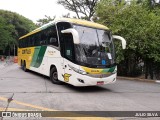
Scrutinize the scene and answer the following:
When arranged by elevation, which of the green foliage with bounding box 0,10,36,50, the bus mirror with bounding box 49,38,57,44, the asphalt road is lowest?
the asphalt road

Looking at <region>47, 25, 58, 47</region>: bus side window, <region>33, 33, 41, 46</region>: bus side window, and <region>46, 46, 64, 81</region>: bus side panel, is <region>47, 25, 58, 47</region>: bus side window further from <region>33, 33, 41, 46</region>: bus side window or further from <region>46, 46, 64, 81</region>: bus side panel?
<region>33, 33, 41, 46</region>: bus side window

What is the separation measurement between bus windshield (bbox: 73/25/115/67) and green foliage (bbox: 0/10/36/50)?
4338 centimetres

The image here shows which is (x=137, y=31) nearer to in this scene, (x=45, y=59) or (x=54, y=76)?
(x=45, y=59)

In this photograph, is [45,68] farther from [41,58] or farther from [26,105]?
[26,105]

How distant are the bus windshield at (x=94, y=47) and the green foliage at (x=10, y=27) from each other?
1708 inches

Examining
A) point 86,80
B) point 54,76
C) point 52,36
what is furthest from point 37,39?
point 86,80

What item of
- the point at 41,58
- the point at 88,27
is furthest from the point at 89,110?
the point at 41,58

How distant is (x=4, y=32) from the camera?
52219 millimetres

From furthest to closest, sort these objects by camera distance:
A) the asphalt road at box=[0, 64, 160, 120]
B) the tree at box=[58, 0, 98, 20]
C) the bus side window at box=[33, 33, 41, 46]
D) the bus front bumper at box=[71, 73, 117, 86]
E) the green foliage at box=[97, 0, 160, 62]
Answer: the tree at box=[58, 0, 98, 20] → the green foliage at box=[97, 0, 160, 62] → the bus side window at box=[33, 33, 41, 46] → the bus front bumper at box=[71, 73, 117, 86] → the asphalt road at box=[0, 64, 160, 120]

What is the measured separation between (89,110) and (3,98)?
126 inches

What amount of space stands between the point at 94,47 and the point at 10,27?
49260 millimetres

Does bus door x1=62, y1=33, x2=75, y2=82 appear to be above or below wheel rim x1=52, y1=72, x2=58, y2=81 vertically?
above

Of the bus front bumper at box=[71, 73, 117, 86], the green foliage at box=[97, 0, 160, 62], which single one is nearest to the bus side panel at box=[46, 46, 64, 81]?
the bus front bumper at box=[71, 73, 117, 86]

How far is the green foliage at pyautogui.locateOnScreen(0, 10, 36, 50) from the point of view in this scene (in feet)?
172
